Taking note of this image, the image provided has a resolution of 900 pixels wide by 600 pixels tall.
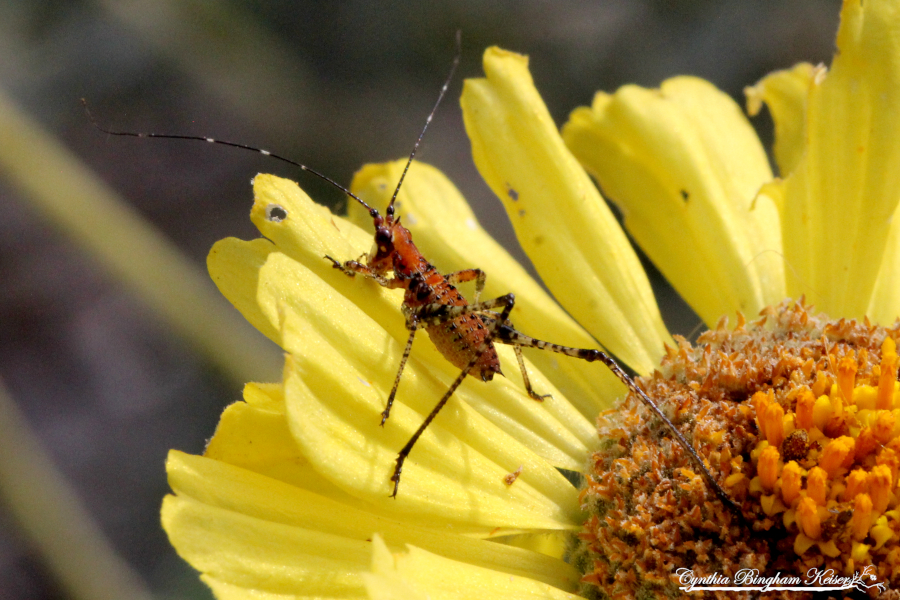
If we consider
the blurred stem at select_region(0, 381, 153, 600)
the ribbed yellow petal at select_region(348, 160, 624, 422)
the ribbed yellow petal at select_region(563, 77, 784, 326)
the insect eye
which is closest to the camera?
the insect eye

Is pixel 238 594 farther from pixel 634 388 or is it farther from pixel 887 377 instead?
pixel 887 377

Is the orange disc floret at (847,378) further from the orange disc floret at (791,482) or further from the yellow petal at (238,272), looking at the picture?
the yellow petal at (238,272)

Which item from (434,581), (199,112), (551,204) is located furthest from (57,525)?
(199,112)

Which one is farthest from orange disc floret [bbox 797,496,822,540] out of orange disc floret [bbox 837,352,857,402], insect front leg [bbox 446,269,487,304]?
insect front leg [bbox 446,269,487,304]

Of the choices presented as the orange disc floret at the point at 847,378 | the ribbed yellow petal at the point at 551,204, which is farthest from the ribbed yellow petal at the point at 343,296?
the orange disc floret at the point at 847,378

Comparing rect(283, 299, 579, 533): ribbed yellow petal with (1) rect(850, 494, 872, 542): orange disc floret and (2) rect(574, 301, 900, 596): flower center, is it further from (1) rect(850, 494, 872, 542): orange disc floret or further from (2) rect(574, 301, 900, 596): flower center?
(1) rect(850, 494, 872, 542): orange disc floret
